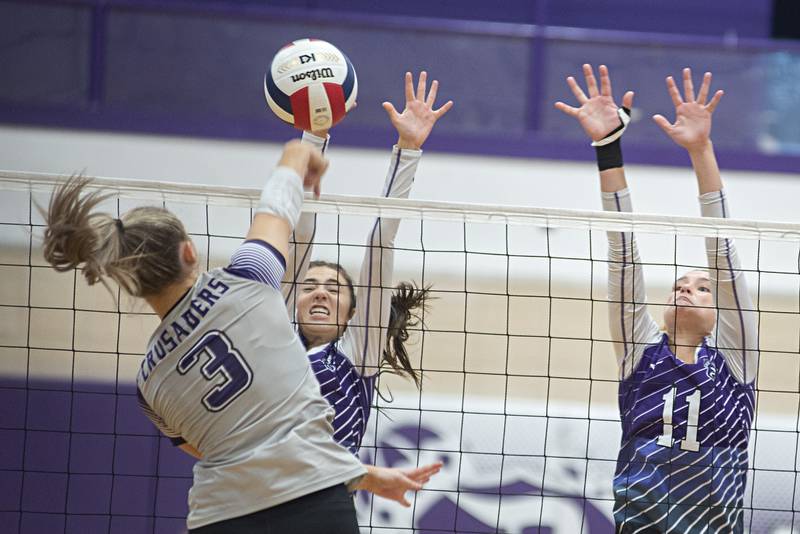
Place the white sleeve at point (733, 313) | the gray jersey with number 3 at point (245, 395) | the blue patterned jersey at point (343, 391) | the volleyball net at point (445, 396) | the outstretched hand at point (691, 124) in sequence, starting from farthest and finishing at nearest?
the volleyball net at point (445, 396) → the outstretched hand at point (691, 124) → the white sleeve at point (733, 313) → the blue patterned jersey at point (343, 391) → the gray jersey with number 3 at point (245, 395)

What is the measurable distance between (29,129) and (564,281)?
3.56 meters

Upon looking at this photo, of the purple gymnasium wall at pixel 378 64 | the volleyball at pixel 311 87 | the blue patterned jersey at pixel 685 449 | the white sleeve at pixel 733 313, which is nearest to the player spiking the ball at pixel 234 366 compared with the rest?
the volleyball at pixel 311 87

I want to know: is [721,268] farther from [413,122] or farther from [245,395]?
[245,395]

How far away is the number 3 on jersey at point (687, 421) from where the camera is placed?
3.05 metres

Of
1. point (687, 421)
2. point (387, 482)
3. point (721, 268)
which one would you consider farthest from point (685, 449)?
point (387, 482)

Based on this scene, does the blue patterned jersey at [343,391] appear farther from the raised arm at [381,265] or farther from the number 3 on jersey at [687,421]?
the number 3 on jersey at [687,421]

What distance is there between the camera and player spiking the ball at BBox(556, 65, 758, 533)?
3.04 meters

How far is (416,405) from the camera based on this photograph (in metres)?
5.38

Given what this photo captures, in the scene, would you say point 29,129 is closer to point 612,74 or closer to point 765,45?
point 612,74

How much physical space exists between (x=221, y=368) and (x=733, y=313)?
181cm

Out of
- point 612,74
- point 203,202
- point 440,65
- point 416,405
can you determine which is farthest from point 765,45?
point 203,202

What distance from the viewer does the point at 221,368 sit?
203 centimetres

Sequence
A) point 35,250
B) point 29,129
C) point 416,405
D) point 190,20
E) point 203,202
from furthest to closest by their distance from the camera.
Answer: point 190,20
point 29,129
point 35,250
point 416,405
point 203,202

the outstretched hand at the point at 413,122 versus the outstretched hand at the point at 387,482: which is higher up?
the outstretched hand at the point at 413,122
